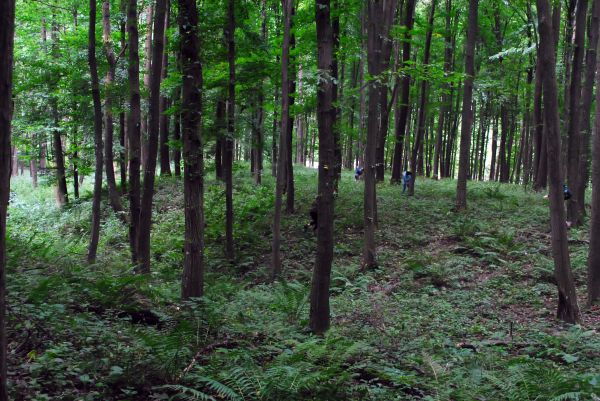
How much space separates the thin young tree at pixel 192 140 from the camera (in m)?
8.38

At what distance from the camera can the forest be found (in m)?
5.27

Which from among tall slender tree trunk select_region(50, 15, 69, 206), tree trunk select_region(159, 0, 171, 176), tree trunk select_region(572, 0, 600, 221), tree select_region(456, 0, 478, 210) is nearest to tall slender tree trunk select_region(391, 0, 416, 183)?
tree select_region(456, 0, 478, 210)

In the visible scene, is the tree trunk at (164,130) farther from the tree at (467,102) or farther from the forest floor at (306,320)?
the tree at (467,102)

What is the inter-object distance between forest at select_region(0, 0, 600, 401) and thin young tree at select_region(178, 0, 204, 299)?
3 cm

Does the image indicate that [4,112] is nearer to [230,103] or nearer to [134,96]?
[134,96]

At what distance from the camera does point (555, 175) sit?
880cm

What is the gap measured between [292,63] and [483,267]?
28.3 feet

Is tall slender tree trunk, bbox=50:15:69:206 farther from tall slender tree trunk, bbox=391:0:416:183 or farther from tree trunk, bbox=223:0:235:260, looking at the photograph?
tall slender tree trunk, bbox=391:0:416:183

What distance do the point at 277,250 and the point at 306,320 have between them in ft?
16.8

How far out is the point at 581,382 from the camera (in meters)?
5.30

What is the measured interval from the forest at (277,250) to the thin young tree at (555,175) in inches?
1.7

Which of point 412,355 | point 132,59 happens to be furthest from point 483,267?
point 132,59

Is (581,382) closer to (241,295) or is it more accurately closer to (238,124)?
(241,295)

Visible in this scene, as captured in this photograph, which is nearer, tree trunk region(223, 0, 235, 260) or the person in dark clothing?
tree trunk region(223, 0, 235, 260)
